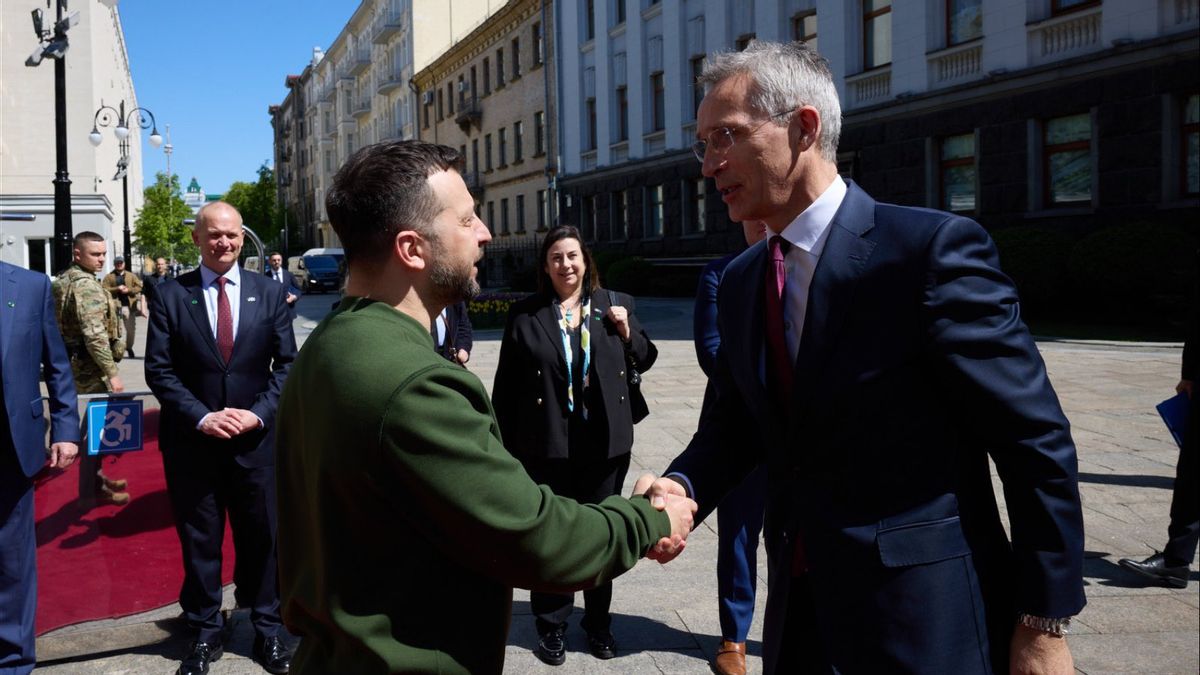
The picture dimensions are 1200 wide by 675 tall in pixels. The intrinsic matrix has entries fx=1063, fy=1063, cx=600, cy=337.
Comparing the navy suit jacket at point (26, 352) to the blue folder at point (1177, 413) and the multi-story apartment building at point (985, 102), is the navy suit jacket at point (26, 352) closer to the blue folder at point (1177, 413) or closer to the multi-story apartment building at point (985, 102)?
the blue folder at point (1177, 413)

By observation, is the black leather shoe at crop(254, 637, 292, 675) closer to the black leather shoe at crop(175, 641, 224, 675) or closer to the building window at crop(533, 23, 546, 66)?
the black leather shoe at crop(175, 641, 224, 675)

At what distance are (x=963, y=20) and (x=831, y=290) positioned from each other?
71.8 ft

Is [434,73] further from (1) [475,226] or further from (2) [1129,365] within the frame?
(1) [475,226]

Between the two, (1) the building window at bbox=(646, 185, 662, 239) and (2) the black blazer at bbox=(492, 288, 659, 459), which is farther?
(1) the building window at bbox=(646, 185, 662, 239)

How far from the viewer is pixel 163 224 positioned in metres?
49.2

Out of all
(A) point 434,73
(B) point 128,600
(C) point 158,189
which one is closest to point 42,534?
(B) point 128,600

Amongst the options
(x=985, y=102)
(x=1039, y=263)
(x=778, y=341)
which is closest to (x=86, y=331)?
(x=778, y=341)

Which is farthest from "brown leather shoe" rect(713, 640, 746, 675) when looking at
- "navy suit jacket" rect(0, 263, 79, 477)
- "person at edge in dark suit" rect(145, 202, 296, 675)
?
"navy suit jacket" rect(0, 263, 79, 477)

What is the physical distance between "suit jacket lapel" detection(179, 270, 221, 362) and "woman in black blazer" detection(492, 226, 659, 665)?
138 cm

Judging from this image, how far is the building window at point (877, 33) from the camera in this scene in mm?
24328

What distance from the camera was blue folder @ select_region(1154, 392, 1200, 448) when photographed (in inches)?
227

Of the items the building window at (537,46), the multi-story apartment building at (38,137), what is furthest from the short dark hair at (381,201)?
the building window at (537,46)

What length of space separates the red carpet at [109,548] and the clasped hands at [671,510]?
384 cm

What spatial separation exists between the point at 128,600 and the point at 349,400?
14.5 feet
